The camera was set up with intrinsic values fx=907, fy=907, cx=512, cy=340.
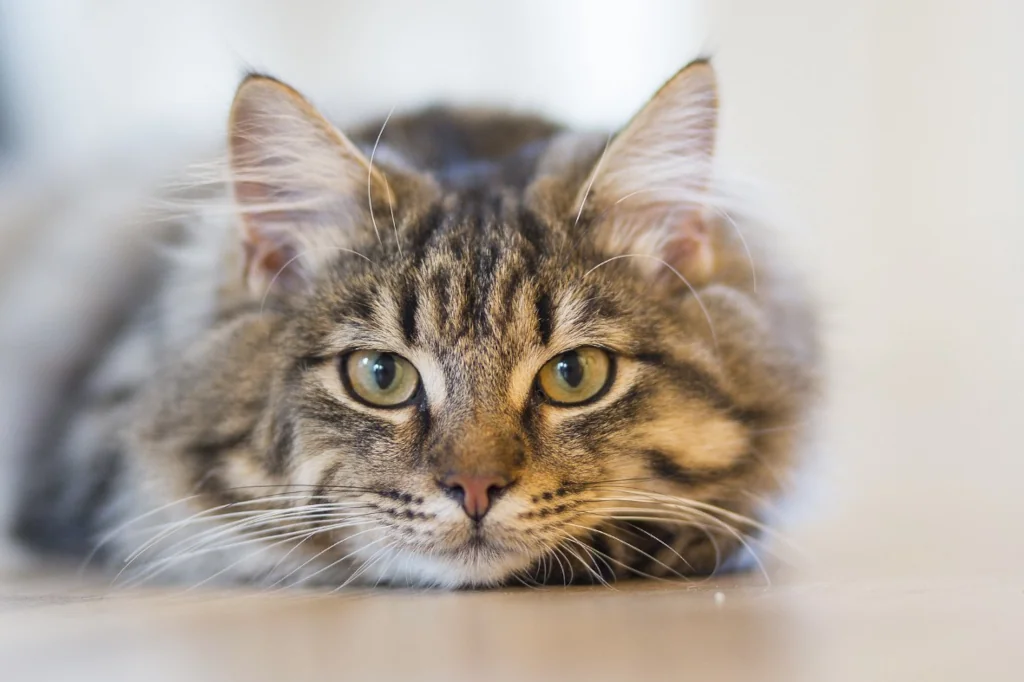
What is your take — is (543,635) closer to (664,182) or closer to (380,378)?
(380,378)

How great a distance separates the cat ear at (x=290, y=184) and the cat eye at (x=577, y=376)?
0.30 meters

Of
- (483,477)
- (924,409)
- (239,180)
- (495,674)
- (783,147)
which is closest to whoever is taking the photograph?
(495,674)

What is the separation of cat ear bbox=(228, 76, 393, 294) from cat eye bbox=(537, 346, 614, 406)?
0.30 metres

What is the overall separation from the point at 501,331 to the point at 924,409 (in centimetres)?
130

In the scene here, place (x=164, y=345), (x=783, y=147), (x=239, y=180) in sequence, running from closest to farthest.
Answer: (x=239, y=180) < (x=164, y=345) < (x=783, y=147)

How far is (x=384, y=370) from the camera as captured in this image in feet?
3.54

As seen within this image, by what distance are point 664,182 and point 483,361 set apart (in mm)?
370

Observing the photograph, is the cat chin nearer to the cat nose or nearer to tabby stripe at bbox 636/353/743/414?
the cat nose

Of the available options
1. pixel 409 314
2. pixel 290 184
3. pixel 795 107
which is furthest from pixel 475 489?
pixel 795 107

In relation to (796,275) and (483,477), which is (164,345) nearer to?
(483,477)

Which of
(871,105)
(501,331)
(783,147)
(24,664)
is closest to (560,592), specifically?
(501,331)

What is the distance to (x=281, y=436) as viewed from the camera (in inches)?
44.0

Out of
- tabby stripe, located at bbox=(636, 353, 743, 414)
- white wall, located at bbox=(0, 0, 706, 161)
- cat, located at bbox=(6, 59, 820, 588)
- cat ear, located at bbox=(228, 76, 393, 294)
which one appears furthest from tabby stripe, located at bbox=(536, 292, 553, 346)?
white wall, located at bbox=(0, 0, 706, 161)

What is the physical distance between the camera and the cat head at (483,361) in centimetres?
102
